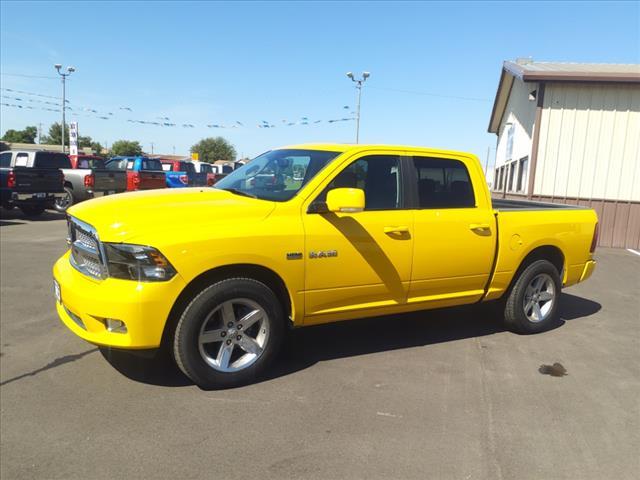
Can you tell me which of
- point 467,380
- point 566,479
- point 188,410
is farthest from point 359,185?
point 566,479

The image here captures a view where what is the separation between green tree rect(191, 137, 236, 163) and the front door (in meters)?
103

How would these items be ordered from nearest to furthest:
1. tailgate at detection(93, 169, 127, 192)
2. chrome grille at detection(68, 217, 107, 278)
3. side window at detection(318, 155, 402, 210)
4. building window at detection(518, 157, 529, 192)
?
chrome grille at detection(68, 217, 107, 278) → side window at detection(318, 155, 402, 210) → building window at detection(518, 157, 529, 192) → tailgate at detection(93, 169, 127, 192)

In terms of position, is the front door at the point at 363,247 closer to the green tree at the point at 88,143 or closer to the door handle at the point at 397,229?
the door handle at the point at 397,229

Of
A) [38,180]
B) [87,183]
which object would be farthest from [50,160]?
[38,180]

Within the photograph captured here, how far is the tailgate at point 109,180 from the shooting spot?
56.8 feet

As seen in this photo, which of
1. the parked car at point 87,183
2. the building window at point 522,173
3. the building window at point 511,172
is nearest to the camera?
the building window at point 522,173

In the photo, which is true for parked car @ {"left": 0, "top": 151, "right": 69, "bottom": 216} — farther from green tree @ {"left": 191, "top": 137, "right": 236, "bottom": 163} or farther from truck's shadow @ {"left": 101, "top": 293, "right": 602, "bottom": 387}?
green tree @ {"left": 191, "top": 137, "right": 236, "bottom": 163}

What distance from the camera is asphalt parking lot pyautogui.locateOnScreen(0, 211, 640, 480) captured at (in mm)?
2979

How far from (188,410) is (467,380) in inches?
85.5

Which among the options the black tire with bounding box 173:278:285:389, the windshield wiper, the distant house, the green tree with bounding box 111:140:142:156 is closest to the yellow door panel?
the black tire with bounding box 173:278:285:389

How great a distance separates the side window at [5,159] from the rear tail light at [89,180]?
2.68m

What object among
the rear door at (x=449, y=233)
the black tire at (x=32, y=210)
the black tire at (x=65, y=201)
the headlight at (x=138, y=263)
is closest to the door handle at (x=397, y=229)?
the rear door at (x=449, y=233)

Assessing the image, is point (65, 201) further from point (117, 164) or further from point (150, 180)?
point (117, 164)

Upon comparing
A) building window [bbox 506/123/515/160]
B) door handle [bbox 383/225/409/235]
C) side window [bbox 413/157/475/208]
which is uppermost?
building window [bbox 506/123/515/160]
